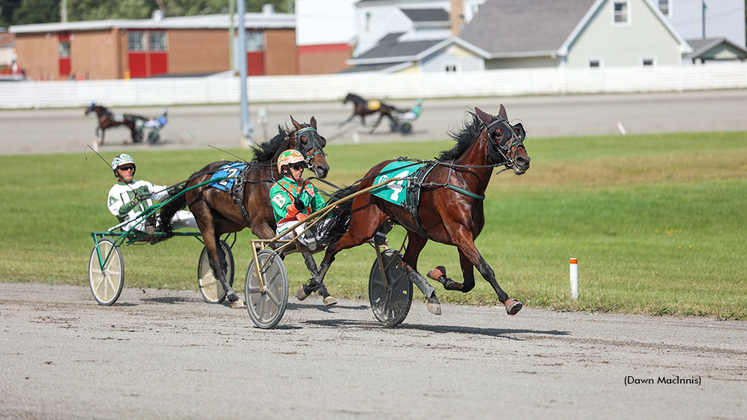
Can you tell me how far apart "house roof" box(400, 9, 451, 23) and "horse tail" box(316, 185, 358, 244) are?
174 ft

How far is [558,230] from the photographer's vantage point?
55.5ft

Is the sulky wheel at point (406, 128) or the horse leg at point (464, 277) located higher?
the sulky wheel at point (406, 128)

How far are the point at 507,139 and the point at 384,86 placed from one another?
39.1 meters

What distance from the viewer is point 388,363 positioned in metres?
6.44

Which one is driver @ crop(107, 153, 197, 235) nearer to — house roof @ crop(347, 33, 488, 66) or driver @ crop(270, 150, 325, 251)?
driver @ crop(270, 150, 325, 251)

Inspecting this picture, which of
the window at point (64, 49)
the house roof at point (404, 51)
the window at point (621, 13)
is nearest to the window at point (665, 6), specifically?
the window at point (621, 13)

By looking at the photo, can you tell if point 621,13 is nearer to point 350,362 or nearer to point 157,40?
point 157,40

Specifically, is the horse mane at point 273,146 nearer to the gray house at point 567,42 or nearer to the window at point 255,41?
the gray house at point 567,42

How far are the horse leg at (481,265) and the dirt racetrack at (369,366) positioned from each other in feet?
1.19

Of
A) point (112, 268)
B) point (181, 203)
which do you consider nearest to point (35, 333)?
point (112, 268)

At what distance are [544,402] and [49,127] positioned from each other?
3495cm

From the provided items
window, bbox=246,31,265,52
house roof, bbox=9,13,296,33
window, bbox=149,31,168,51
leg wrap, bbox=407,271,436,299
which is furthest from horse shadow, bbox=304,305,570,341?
window, bbox=246,31,265,52

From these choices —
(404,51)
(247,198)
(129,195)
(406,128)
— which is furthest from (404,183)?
(404,51)

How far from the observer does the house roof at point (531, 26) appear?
48344 millimetres
